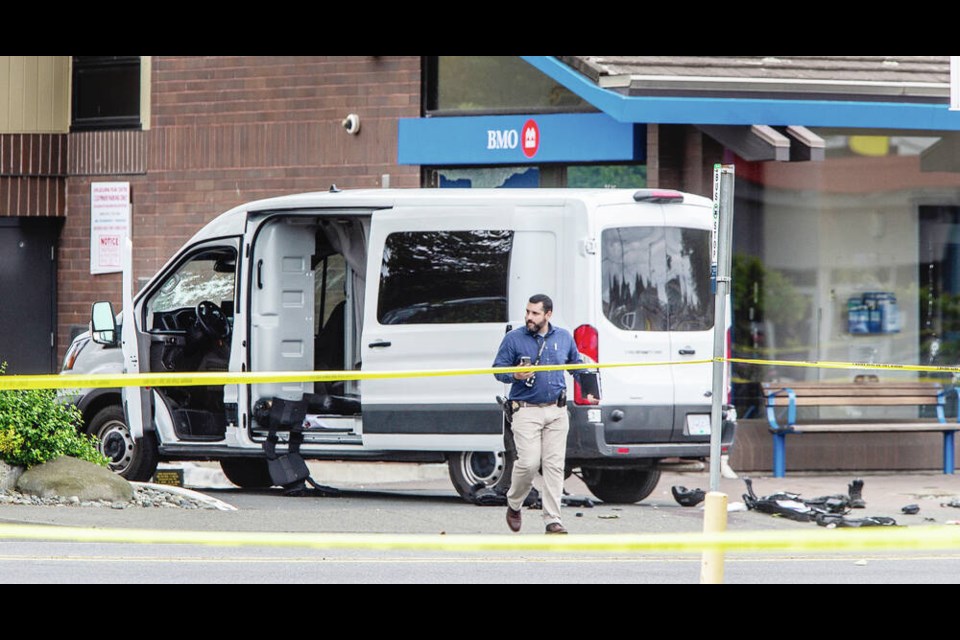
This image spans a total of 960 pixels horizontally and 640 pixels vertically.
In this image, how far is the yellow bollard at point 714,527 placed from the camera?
7328 mm

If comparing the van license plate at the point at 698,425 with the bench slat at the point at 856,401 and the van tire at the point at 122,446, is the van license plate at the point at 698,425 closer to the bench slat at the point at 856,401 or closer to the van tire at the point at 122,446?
the bench slat at the point at 856,401

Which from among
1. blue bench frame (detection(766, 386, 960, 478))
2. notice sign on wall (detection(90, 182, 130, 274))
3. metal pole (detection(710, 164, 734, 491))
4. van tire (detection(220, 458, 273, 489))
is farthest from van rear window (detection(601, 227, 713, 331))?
notice sign on wall (detection(90, 182, 130, 274))

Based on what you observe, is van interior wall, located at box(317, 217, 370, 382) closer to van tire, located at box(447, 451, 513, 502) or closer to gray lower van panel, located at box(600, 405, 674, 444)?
van tire, located at box(447, 451, 513, 502)

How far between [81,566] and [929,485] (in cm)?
919

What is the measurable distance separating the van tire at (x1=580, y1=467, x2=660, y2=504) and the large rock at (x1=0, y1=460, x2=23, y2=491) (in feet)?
14.8

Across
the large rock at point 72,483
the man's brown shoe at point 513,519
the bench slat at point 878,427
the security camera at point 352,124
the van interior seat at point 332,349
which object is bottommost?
the man's brown shoe at point 513,519

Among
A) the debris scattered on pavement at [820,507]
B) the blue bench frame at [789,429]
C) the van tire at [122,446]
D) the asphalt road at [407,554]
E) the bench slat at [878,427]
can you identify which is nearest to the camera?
the asphalt road at [407,554]

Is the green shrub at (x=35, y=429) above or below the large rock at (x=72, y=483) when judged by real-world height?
above

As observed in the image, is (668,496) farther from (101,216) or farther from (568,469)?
(101,216)

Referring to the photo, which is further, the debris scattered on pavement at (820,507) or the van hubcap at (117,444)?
the van hubcap at (117,444)

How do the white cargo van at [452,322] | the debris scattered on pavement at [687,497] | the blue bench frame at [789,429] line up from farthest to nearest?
the blue bench frame at [789,429]
the debris scattered on pavement at [687,497]
the white cargo van at [452,322]

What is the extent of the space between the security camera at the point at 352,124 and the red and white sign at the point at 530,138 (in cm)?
210

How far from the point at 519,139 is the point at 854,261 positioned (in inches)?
147

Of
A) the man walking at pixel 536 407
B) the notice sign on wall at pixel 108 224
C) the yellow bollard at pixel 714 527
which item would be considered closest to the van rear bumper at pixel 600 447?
the man walking at pixel 536 407
